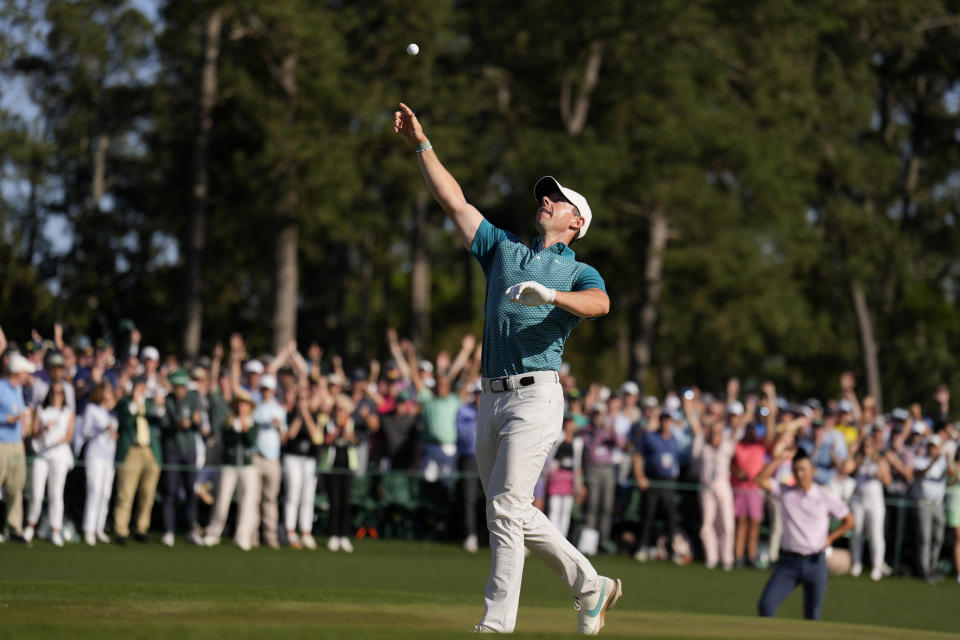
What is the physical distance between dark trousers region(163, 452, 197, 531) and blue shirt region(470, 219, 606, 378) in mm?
11004

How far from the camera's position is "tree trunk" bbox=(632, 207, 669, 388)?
40.1m

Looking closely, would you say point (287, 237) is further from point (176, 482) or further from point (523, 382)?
point (523, 382)

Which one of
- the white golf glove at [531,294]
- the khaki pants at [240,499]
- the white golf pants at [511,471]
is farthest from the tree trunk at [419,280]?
the white golf glove at [531,294]

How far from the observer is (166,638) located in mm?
6234

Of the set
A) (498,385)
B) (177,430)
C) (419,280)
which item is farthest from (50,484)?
(419,280)

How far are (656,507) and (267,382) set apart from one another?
19.4ft

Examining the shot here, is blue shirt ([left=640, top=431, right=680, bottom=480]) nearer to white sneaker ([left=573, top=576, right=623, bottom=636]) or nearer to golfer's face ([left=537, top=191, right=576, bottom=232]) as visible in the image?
white sneaker ([left=573, top=576, right=623, bottom=636])

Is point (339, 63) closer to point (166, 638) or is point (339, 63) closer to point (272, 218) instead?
point (272, 218)

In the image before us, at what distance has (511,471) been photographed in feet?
24.2

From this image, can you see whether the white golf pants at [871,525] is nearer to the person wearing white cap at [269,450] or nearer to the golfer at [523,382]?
the person wearing white cap at [269,450]

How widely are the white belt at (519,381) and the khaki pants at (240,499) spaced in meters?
10.8

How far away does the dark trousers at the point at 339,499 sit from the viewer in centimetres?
1895

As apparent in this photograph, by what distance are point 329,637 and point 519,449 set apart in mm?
1422

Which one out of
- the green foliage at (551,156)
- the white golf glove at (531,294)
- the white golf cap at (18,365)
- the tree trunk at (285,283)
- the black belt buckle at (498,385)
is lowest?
the black belt buckle at (498,385)
